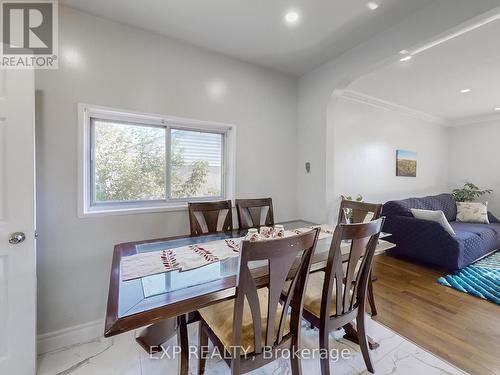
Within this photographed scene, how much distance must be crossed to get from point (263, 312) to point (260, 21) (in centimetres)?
219

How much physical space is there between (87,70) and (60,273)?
1.61 m

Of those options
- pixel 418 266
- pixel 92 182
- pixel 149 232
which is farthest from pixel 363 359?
pixel 92 182

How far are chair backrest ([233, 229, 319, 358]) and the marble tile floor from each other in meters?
0.74

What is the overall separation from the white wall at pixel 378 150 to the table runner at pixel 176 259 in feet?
5.88

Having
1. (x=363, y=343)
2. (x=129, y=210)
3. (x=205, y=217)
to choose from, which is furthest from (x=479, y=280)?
(x=129, y=210)

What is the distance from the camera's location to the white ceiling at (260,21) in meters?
1.73

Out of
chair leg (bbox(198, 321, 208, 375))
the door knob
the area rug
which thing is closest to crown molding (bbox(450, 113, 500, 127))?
the area rug

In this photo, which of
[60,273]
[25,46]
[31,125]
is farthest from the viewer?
[60,273]

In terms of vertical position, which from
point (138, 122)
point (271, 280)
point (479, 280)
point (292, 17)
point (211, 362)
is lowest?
point (211, 362)

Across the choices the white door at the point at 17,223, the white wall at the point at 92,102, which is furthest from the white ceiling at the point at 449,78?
the white door at the point at 17,223

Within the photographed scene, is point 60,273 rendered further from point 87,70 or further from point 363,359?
point 363,359

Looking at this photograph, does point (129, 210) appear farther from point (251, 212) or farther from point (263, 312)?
point (263, 312)

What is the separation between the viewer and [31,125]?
4.78 ft

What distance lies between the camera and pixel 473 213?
14.0ft
